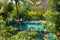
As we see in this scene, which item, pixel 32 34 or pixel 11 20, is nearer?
pixel 32 34

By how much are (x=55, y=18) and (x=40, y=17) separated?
11.6m

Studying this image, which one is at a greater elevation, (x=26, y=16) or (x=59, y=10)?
(x=59, y=10)

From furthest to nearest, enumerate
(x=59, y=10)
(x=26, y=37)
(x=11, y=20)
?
(x=11, y=20), (x=26, y=37), (x=59, y=10)

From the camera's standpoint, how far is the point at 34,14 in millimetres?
26688

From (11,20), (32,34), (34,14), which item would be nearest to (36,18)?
(34,14)

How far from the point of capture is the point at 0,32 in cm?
1470

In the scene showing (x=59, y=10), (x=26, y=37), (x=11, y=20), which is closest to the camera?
(x=59, y=10)

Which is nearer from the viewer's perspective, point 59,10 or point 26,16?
point 59,10

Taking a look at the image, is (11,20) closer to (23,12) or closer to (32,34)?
(23,12)

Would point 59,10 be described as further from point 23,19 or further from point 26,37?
point 23,19

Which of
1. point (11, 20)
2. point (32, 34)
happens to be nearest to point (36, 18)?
point (11, 20)

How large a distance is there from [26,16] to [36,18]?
108 cm

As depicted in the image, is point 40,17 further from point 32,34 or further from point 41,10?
point 32,34

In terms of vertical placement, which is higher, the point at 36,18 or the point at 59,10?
the point at 59,10
